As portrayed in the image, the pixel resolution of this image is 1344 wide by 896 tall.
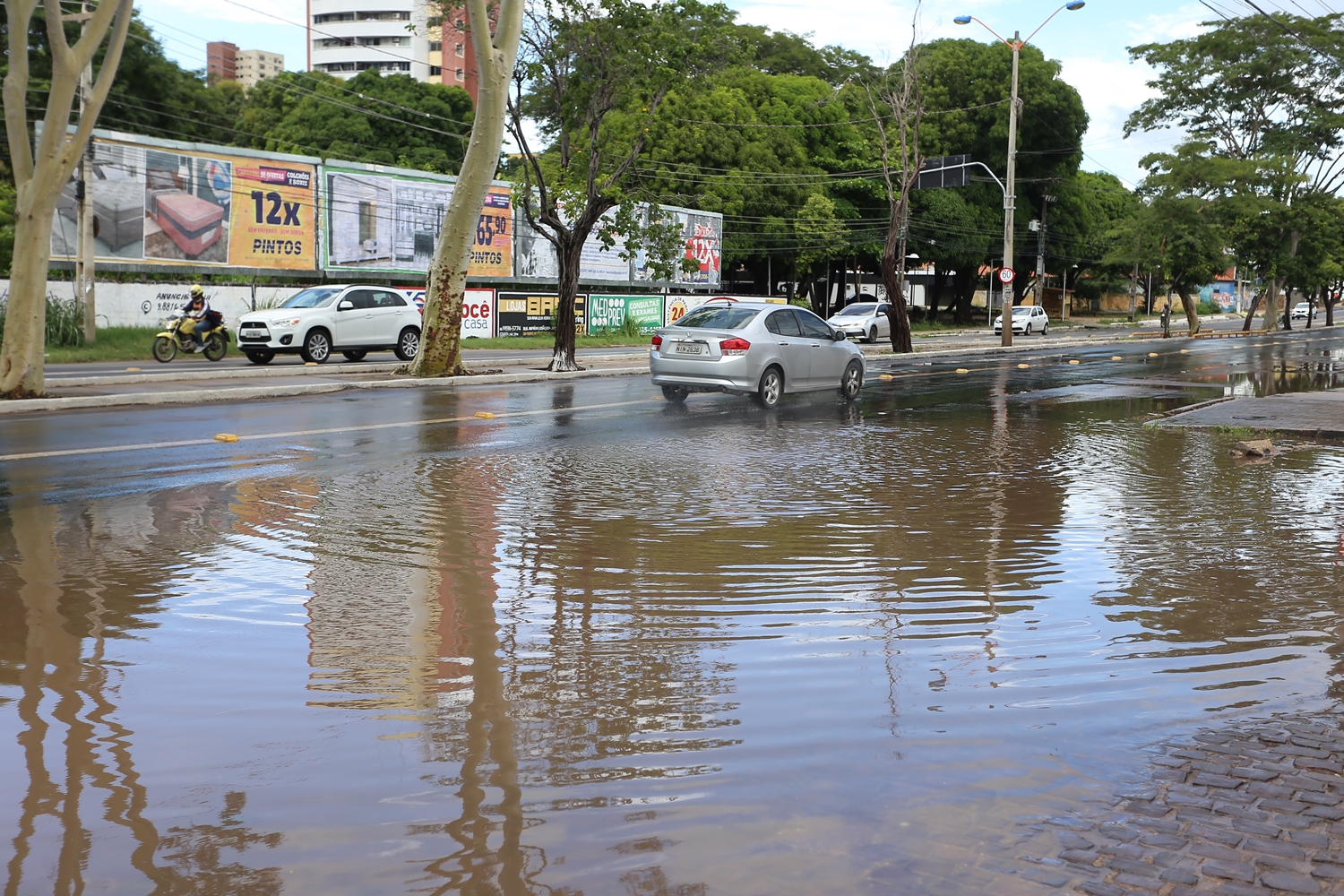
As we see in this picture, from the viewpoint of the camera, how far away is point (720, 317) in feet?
58.1

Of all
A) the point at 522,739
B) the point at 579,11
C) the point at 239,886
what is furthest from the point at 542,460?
the point at 579,11

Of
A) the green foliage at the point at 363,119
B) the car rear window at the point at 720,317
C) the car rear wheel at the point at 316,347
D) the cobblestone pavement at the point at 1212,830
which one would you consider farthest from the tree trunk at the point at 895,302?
the cobblestone pavement at the point at 1212,830

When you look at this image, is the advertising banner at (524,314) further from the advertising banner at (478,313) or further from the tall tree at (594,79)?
the tall tree at (594,79)

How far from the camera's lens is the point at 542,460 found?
11375 millimetres

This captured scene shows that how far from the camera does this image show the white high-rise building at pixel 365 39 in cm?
11606

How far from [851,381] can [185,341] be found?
16345mm

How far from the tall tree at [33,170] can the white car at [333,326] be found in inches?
409

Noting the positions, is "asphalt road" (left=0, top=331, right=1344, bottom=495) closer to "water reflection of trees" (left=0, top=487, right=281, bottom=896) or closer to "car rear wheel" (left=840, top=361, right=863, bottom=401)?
"car rear wheel" (left=840, top=361, right=863, bottom=401)

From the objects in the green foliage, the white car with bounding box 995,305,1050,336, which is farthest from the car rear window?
the white car with bounding box 995,305,1050,336

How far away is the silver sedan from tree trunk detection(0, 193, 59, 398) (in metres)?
8.19

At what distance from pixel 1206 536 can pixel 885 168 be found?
32.7 metres

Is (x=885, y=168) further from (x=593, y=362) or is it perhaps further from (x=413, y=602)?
(x=413, y=602)

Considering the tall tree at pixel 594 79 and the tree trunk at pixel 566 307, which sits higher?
the tall tree at pixel 594 79

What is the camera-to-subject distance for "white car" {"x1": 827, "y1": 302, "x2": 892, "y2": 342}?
1863 inches
